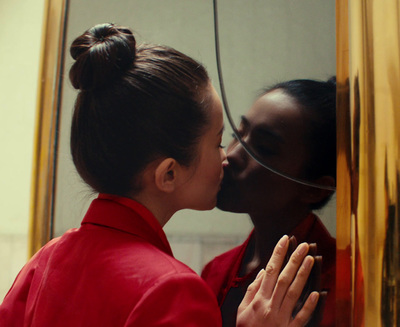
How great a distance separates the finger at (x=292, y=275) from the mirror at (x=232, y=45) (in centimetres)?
4

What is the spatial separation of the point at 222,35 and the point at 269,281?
0.29 m

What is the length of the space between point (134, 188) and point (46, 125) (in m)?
0.28

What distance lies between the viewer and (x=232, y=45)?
605mm

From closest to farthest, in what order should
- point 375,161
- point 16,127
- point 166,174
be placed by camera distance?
point 375,161, point 166,174, point 16,127

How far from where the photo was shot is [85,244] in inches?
22.9

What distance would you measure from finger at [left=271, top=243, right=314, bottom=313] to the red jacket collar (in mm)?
143

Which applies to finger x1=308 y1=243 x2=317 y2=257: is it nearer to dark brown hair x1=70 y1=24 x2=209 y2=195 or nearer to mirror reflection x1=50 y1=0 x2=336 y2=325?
mirror reflection x1=50 y1=0 x2=336 y2=325

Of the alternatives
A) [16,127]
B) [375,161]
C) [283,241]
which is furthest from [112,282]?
[16,127]

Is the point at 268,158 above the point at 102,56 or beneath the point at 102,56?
beneath

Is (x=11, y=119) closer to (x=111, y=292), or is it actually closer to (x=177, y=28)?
(x=177, y=28)

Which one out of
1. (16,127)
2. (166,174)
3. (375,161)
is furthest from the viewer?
(16,127)

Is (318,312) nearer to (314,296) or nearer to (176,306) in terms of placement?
Answer: (314,296)

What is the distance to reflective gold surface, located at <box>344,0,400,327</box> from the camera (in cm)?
47

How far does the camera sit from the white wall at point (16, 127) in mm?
959
